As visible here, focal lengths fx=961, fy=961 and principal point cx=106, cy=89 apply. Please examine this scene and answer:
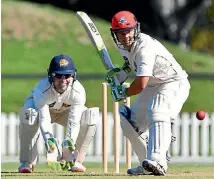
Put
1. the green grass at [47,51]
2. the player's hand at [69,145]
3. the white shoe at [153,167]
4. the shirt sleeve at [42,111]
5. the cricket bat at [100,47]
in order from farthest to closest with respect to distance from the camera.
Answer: the green grass at [47,51], the shirt sleeve at [42,111], the player's hand at [69,145], the cricket bat at [100,47], the white shoe at [153,167]

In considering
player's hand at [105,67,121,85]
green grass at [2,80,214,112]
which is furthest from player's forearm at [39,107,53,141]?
green grass at [2,80,214,112]

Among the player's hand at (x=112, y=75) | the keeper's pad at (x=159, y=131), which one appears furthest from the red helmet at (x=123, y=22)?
the keeper's pad at (x=159, y=131)

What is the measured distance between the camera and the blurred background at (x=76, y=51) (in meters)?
21.3

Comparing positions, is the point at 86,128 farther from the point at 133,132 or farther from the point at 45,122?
the point at 133,132

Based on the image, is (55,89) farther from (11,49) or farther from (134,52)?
(11,49)

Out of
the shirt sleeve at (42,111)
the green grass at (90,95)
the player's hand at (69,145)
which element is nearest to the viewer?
the player's hand at (69,145)

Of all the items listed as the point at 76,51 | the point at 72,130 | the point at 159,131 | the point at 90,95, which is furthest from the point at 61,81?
the point at 76,51

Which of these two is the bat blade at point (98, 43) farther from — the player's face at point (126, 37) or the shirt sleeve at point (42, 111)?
the shirt sleeve at point (42, 111)

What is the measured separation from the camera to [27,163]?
9.84 metres

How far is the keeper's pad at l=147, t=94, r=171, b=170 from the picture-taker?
832 centimetres

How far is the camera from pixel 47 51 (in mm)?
23406

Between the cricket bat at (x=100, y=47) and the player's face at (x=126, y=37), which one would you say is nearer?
the player's face at (x=126, y=37)

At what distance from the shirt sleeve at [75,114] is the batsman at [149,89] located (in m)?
0.73

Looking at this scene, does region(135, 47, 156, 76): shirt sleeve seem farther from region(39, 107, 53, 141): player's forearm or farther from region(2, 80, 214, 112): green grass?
region(2, 80, 214, 112): green grass
